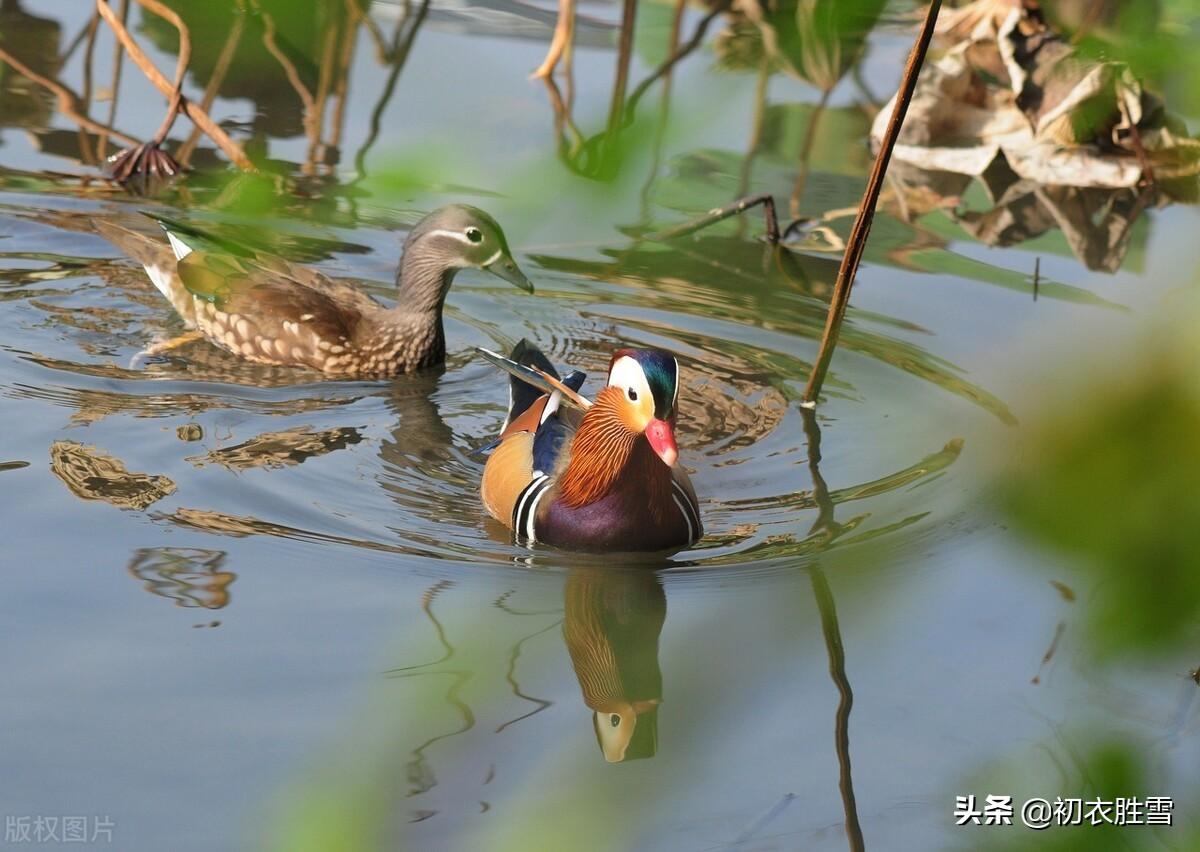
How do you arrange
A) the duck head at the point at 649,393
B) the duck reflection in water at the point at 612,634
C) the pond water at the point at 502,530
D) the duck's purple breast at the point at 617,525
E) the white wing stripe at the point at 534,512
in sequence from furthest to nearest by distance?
the white wing stripe at the point at 534,512 → the duck's purple breast at the point at 617,525 → the duck head at the point at 649,393 → the duck reflection in water at the point at 612,634 → the pond water at the point at 502,530

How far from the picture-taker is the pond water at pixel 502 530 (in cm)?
130

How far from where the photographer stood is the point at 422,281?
731 centimetres

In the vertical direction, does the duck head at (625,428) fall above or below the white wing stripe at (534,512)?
above

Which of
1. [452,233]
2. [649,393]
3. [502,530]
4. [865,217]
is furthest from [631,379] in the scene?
[452,233]

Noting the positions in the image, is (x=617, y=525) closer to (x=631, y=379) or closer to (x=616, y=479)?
(x=616, y=479)

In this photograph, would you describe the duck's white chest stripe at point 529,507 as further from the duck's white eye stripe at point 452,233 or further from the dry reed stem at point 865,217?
the duck's white eye stripe at point 452,233

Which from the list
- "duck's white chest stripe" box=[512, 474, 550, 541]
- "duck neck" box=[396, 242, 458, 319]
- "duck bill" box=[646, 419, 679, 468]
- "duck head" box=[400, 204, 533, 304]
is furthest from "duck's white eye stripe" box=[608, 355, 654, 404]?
"duck neck" box=[396, 242, 458, 319]

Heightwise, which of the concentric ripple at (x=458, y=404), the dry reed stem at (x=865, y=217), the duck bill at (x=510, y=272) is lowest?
the concentric ripple at (x=458, y=404)

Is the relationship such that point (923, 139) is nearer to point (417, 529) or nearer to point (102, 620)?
point (417, 529)

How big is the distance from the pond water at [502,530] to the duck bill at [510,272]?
0.37 metres

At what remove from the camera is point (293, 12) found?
142 cm

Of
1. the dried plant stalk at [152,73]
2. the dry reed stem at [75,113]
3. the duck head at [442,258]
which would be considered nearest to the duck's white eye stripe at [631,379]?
the dried plant stalk at [152,73]

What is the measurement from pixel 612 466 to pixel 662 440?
1.19ft

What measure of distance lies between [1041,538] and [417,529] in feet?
13.9
